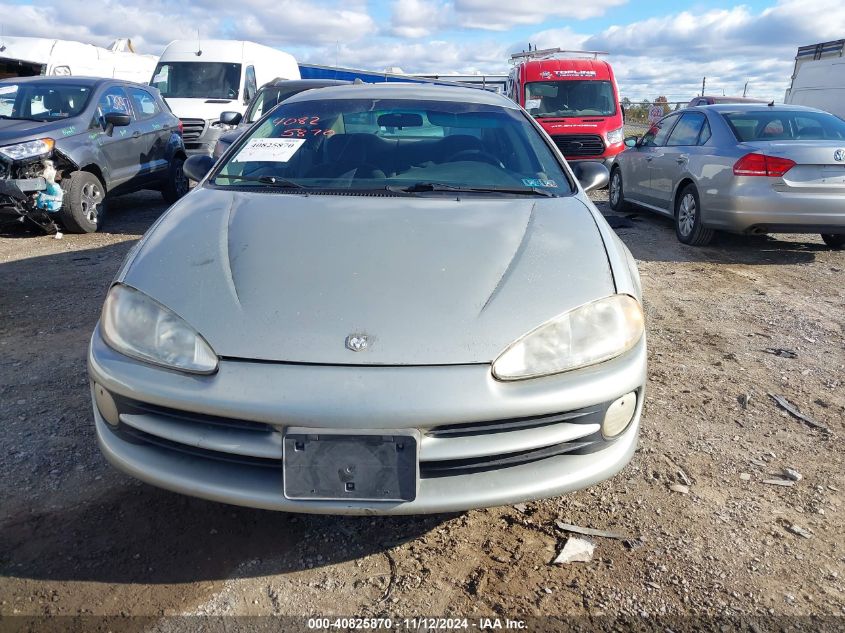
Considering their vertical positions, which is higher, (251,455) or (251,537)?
(251,455)

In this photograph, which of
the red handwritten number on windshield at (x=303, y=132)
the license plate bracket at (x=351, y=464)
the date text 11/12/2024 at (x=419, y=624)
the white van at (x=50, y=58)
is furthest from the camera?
the white van at (x=50, y=58)

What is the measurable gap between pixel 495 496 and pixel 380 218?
1.19 meters

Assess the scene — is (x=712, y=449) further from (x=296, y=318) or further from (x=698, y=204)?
(x=698, y=204)

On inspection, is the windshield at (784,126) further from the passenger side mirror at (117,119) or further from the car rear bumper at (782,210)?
the passenger side mirror at (117,119)

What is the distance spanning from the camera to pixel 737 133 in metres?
6.60

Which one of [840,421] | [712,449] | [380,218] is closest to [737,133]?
[840,421]

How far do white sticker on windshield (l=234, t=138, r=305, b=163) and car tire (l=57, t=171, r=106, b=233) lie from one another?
4450mm

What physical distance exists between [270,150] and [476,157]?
3.30ft

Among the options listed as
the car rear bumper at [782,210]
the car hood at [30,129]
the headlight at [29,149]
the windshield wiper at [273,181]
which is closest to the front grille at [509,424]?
the windshield wiper at [273,181]

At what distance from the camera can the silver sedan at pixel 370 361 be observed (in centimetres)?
187

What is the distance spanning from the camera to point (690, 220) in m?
7.07

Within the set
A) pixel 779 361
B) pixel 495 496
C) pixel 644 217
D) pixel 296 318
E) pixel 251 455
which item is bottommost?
pixel 644 217

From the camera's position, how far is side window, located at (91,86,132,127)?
7.60 m

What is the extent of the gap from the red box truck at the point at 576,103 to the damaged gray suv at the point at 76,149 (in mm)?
6674
